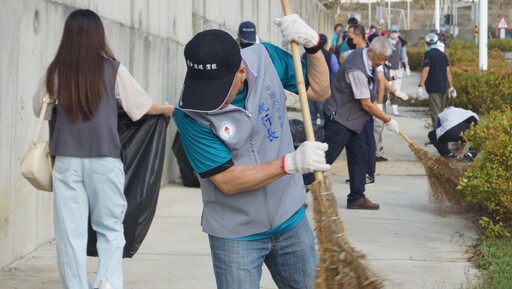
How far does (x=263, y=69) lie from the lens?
4.18 metres

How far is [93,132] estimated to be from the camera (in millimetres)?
5656

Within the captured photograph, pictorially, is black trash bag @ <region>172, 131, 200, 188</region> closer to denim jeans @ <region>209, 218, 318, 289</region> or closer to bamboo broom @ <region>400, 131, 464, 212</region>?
bamboo broom @ <region>400, 131, 464, 212</region>

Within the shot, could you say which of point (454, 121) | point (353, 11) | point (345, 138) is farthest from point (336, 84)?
point (353, 11)

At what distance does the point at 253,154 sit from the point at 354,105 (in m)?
5.59

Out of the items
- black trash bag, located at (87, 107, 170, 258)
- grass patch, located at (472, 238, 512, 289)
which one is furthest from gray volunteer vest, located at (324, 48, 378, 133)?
black trash bag, located at (87, 107, 170, 258)

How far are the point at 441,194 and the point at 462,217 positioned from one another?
296mm

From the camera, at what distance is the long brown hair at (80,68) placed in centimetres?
561

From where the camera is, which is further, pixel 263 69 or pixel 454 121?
pixel 454 121

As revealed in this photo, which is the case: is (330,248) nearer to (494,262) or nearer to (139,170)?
(139,170)

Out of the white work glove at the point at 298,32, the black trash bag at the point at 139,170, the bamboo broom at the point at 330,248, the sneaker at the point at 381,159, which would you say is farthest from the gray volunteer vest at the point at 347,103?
the bamboo broom at the point at 330,248

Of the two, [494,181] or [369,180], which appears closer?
[494,181]

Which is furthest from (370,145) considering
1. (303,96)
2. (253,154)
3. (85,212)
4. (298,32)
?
(253,154)

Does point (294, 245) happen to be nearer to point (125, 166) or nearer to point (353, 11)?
point (125, 166)

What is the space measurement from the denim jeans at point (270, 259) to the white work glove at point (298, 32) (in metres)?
0.78
